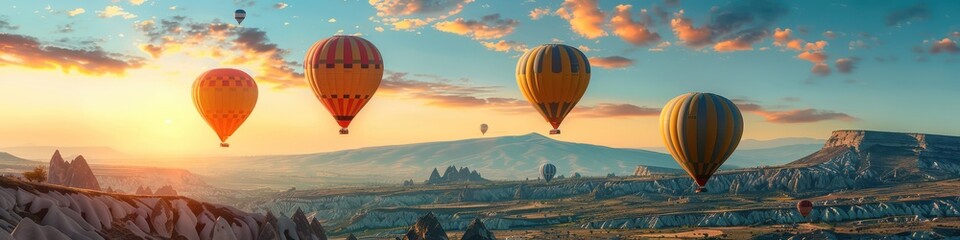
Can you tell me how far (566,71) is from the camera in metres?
124

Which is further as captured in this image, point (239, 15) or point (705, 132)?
point (239, 15)

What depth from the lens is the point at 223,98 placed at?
132m

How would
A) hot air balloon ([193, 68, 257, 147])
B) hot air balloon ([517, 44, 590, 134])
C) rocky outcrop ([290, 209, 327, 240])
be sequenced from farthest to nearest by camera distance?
1. hot air balloon ([193, 68, 257, 147])
2. hot air balloon ([517, 44, 590, 134])
3. rocky outcrop ([290, 209, 327, 240])

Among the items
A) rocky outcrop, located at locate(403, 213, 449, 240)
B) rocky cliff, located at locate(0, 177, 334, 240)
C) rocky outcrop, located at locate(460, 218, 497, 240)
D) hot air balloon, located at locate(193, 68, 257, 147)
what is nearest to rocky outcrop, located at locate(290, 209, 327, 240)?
rocky cliff, located at locate(0, 177, 334, 240)

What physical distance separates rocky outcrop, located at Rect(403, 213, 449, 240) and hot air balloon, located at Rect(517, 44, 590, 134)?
4151cm

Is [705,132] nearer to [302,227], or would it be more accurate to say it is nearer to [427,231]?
[302,227]

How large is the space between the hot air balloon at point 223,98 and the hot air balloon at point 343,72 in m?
17.7

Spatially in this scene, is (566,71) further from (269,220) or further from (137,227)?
(137,227)

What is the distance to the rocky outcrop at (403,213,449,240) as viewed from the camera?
163 meters

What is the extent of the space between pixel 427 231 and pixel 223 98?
50441 millimetres

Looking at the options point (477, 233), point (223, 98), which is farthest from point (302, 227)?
point (477, 233)

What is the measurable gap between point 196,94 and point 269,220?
4780 centimetres

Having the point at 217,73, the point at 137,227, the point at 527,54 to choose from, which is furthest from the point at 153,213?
the point at 527,54

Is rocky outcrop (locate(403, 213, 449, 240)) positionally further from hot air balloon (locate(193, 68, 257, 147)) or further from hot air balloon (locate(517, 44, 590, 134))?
hot air balloon (locate(517, 44, 590, 134))
